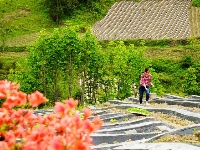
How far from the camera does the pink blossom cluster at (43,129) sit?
4164 millimetres

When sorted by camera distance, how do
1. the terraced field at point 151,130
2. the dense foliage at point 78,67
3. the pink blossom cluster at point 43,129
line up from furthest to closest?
the dense foliage at point 78,67 < the terraced field at point 151,130 < the pink blossom cluster at point 43,129

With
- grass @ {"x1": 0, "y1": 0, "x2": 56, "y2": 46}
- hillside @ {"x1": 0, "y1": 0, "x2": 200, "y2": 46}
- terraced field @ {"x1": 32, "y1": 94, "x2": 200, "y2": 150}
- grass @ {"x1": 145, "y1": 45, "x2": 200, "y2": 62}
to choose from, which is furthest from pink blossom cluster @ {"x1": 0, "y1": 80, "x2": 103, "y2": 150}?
grass @ {"x1": 0, "y1": 0, "x2": 56, "y2": 46}

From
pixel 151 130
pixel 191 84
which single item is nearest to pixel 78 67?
pixel 191 84

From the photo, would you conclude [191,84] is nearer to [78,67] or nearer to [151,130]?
[78,67]

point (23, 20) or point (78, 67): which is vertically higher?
point (23, 20)

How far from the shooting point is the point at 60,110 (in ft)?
14.2

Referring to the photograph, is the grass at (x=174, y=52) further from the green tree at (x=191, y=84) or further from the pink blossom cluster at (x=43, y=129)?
the pink blossom cluster at (x=43, y=129)

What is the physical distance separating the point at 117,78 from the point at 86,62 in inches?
180

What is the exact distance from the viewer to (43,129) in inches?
180

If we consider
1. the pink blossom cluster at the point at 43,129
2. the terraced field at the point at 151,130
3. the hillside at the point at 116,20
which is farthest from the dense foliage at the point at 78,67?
the pink blossom cluster at the point at 43,129

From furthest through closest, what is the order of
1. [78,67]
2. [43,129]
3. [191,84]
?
1. [191,84]
2. [78,67]
3. [43,129]

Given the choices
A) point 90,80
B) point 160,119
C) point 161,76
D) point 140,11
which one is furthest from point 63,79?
point 140,11

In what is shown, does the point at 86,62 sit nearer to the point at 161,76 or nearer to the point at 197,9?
the point at 161,76

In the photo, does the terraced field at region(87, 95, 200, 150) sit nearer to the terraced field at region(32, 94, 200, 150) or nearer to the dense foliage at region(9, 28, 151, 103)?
the terraced field at region(32, 94, 200, 150)
